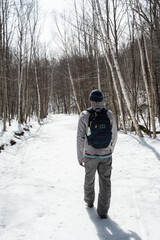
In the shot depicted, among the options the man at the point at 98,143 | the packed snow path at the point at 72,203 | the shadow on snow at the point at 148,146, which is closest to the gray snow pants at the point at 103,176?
the man at the point at 98,143

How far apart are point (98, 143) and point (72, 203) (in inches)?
57.2

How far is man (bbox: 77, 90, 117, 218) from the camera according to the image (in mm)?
2586

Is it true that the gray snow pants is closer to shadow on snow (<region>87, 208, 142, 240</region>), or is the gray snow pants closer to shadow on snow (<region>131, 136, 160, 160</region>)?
shadow on snow (<region>87, 208, 142, 240</region>)

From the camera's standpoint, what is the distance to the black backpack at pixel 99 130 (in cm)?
257

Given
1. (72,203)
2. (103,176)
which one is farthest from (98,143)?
(72,203)

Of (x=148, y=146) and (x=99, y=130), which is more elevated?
(x=99, y=130)

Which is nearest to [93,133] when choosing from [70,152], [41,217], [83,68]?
[41,217]

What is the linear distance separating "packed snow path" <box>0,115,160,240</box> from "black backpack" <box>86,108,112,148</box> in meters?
1.18

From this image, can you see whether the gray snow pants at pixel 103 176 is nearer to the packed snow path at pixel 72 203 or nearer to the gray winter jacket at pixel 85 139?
the gray winter jacket at pixel 85 139

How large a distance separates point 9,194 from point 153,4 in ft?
29.9

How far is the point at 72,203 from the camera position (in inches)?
129

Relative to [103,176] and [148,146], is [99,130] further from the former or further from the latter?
[148,146]

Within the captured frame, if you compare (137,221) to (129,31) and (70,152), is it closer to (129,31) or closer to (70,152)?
(70,152)

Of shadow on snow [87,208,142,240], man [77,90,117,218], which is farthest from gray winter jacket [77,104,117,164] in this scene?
shadow on snow [87,208,142,240]
